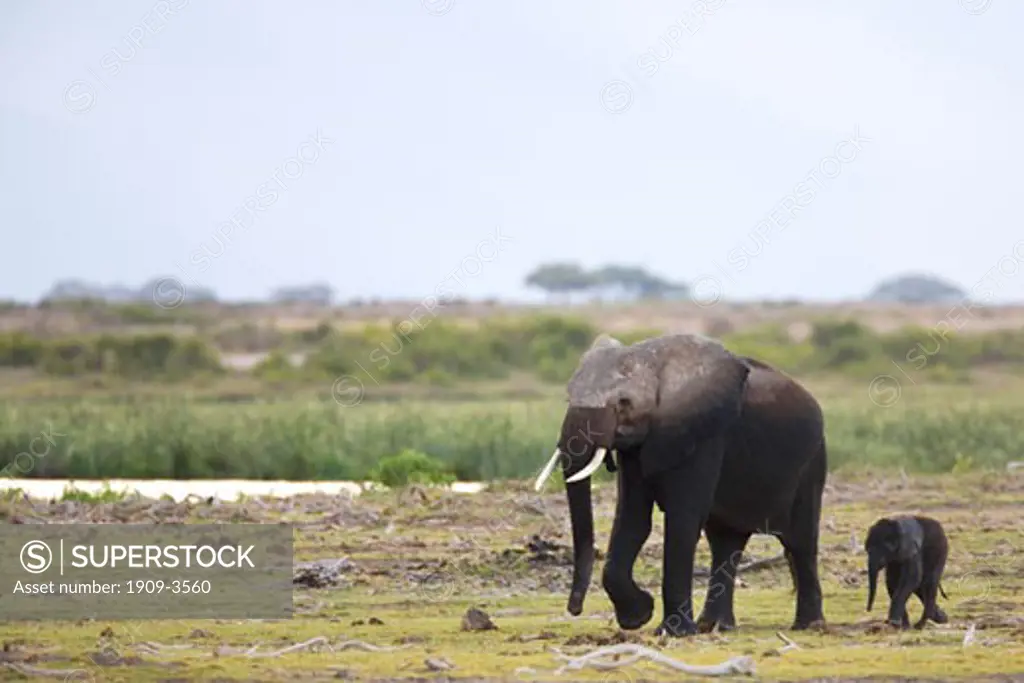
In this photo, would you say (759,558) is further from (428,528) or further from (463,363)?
(463,363)

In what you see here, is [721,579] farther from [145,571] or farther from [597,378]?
[145,571]

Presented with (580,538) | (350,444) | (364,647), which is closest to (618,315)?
(350,444)

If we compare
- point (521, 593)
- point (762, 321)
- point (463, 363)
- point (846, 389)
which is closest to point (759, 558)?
point (521, 593)

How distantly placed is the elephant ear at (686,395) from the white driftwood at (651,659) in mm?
1342

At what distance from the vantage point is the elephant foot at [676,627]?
48.0ft

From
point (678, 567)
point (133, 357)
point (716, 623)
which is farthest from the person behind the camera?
point (133, 357)

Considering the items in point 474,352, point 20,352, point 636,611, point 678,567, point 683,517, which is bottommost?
point 636,611

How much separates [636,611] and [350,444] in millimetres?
15249

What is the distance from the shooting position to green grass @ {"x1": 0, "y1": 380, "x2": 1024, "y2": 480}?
28250mm

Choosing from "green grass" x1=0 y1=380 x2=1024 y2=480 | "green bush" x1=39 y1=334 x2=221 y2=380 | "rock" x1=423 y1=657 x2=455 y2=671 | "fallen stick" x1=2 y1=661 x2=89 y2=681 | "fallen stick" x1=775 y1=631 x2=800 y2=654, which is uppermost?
"green bush" x1=39 y1=334 x2=221 y2=380

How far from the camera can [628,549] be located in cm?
1449

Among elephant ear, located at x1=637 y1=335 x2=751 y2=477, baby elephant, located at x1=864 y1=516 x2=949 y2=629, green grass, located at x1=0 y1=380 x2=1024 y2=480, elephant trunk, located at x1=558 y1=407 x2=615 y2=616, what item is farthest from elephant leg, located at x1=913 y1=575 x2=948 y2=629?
green grass, located at x1=0 y1=380 x2=1024 y2=480

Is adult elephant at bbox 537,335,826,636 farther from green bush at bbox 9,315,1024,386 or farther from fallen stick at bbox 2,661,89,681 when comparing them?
green bush at bbox 9,315,1024,386

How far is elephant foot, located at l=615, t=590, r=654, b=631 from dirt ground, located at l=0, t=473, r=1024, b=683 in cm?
10
